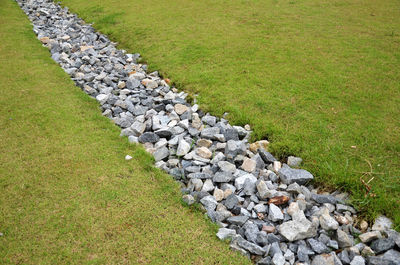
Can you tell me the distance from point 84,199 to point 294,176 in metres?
3.11

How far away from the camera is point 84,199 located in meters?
4.09

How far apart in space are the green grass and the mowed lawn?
2.12 metres

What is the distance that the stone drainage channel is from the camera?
11.3ft

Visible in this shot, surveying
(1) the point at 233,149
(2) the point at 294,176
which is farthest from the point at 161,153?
(2) the point at 294,176

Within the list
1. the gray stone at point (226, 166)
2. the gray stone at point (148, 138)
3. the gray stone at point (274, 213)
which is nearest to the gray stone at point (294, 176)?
the gray stone at point (274, 213)

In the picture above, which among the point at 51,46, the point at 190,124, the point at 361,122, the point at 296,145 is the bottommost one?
the point at 51,46

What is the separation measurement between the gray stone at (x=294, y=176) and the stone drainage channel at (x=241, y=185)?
1 centimetres

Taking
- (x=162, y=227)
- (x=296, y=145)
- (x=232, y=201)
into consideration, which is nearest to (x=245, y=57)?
(x=296, y=145)

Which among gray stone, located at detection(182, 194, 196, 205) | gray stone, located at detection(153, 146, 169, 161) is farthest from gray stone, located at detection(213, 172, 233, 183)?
gray stone, located at detection(153, 146, 169, 161)

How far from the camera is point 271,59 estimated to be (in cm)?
781

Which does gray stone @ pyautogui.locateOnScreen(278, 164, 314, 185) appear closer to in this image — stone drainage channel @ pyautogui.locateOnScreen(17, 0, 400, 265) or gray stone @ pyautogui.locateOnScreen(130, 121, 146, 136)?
stone drainage channel @ pyautogui.locateOnScreen(17, 0, 400, 265)

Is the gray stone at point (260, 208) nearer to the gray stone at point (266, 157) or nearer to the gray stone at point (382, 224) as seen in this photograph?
the gray stone at point (266, 157)

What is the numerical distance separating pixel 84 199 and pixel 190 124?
251 centimetres

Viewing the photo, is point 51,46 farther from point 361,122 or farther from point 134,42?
point 361,122
